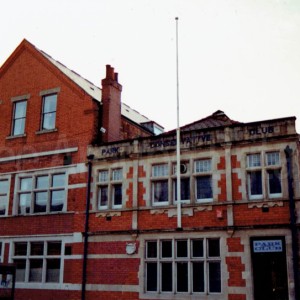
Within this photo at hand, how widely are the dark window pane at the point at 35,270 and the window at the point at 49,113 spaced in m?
6.41

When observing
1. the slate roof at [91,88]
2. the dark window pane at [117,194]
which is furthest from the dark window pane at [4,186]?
the dark window pane at [117,194]

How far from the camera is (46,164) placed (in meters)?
21.3

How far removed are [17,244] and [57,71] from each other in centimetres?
866

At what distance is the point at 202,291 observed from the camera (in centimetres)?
1645

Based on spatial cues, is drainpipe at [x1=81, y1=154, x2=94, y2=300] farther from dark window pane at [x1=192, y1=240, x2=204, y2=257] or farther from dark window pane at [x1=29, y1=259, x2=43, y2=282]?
dark window pane at [x1=192, y1=240, x2=204, y2=257]

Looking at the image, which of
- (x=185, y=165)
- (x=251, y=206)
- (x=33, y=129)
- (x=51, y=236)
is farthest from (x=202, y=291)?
(x=33, y=129)

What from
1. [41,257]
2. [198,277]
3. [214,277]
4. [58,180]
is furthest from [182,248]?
[58,180]

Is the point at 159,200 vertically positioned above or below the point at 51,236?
above

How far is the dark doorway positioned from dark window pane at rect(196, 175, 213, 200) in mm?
2461

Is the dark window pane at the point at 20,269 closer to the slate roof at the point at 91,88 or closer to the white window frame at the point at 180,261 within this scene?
the white window frame at the point at 180,261

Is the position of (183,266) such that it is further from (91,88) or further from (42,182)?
(91,88)

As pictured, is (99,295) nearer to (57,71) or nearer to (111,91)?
(111,91)

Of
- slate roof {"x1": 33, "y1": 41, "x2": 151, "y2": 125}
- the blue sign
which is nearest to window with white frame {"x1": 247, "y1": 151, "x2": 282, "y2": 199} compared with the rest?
the blue sign

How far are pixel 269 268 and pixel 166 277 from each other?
3.98 meters
